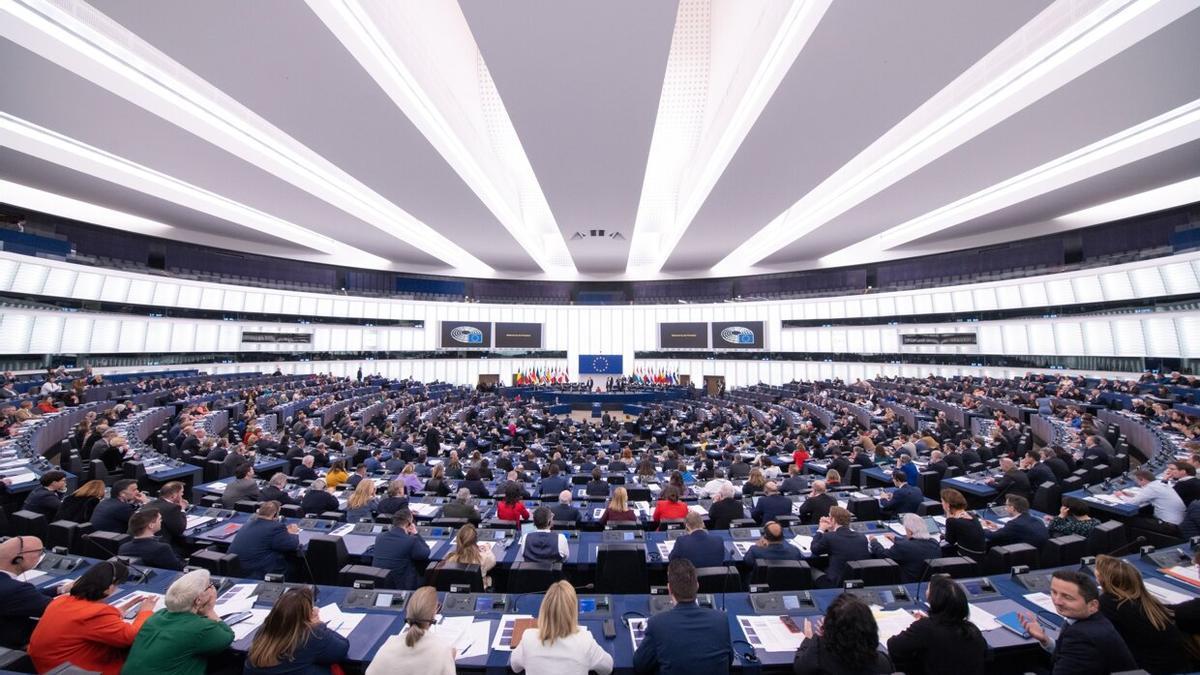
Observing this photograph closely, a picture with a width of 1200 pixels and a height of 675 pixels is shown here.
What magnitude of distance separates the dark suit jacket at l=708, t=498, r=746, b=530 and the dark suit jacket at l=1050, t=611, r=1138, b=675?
3549 mm

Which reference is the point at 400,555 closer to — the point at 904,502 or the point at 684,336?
the point at 904,502

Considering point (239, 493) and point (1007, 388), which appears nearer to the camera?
point (239, 493)

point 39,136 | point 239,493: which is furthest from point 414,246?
point 239,493

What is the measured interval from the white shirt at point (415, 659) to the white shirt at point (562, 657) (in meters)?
0.41

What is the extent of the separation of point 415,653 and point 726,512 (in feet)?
15.0

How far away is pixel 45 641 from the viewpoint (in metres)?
2.85

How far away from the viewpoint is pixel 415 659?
8.79ft

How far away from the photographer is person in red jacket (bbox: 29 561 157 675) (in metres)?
2.86

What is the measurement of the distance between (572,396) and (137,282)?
76.0 ft

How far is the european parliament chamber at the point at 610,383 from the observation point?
10.9ft

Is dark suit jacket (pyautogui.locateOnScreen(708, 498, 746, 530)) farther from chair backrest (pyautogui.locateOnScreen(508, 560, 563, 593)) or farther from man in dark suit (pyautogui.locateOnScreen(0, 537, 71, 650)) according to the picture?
man in dark suit (pyautogui.locateOnScreen(0, 537, 71, 650))

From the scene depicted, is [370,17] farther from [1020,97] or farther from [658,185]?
[1020,97]

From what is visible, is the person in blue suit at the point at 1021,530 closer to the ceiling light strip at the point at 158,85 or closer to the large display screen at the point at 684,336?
the ceiling light strip at the point at 158,85

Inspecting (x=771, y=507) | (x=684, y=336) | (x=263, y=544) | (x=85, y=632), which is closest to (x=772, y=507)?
(x=771, y=507)
